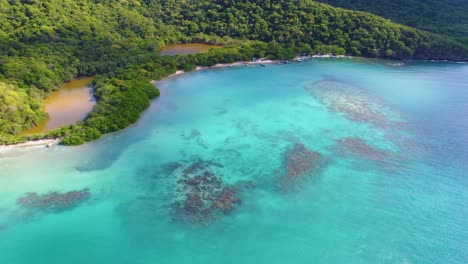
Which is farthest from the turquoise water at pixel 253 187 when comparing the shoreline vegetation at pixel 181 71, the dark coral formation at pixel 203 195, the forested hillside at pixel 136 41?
the forested hillside at pixel 136 41

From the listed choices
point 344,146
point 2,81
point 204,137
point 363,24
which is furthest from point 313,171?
point 363,24

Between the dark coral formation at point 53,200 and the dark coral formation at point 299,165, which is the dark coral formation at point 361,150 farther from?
the dark coral formation at point 53,200

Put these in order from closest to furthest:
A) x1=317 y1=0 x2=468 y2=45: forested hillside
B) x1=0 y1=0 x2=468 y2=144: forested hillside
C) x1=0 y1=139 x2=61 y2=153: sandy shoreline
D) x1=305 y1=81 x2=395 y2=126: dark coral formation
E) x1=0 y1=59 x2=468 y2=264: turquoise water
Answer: x1=0 y1=59 x2=468 y2=264: turquoise water < x1=0 y1=139 x2=61 y2=153: sandy shoreline < x1=0 y1=0 x2=468 y2=144: forested hillside < x1=305 y1=81 x2=395 y2=126: dark coral formation < x1=317 y1=0 x2=468 y2=45: forested hillside

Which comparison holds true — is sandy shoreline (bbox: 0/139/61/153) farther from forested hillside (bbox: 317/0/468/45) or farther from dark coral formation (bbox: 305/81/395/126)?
forested hillside (bbox: 317/0/468/45)

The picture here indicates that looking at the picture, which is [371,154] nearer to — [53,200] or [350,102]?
[350,102]

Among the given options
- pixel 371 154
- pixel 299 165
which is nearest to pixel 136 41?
pixel 299 165

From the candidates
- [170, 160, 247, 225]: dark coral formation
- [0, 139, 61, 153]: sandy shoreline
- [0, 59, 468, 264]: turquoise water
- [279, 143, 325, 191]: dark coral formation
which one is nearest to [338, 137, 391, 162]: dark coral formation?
[0, 59, 468, 264]: turquoise water

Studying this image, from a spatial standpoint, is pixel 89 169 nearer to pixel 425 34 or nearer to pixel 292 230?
pixel 292 230
